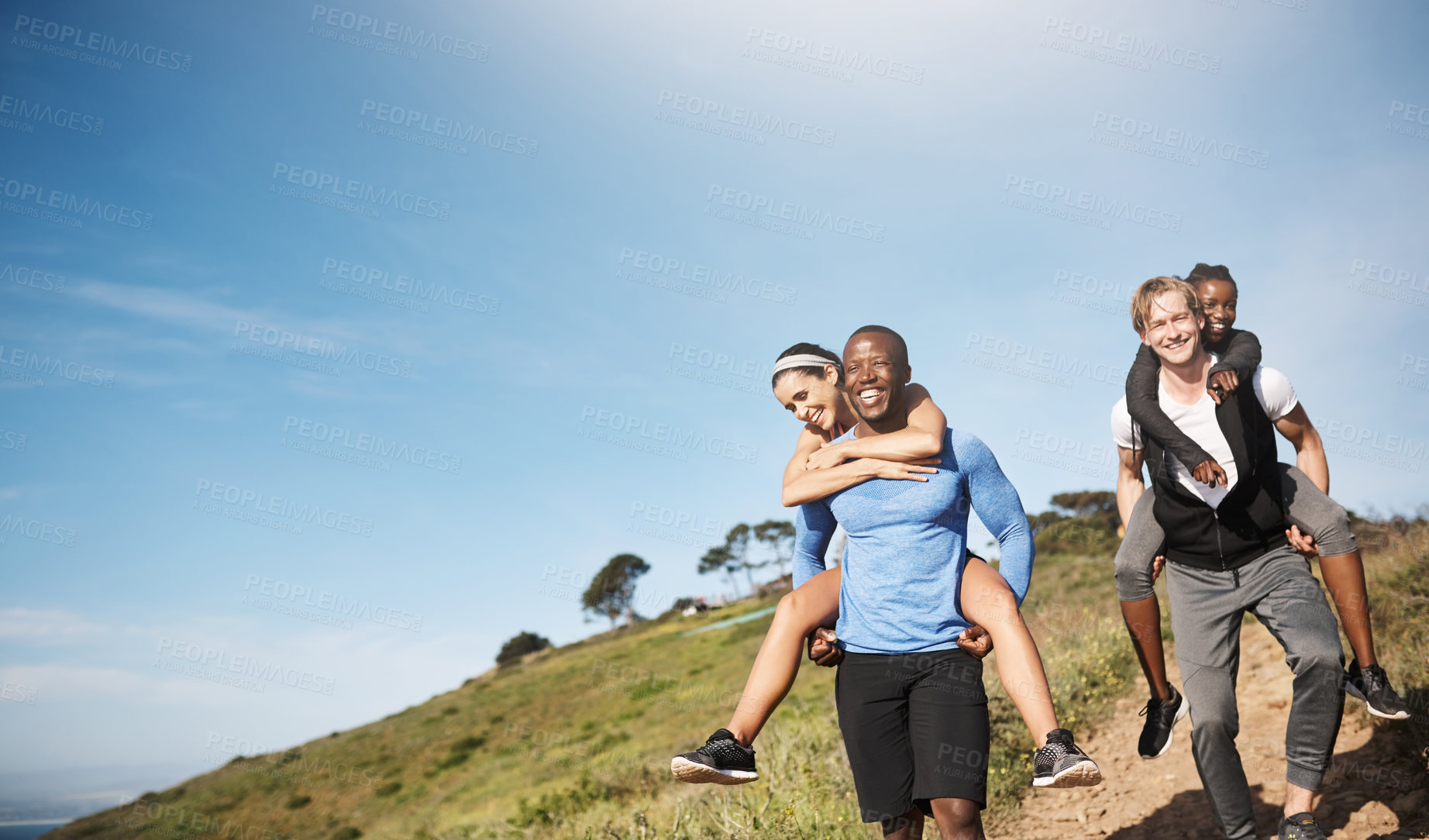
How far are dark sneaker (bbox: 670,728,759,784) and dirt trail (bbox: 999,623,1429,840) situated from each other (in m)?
4.17

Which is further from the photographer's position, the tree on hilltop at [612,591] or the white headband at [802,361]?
the tree on hilltop at [612,591]

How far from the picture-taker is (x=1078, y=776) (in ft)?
8.54

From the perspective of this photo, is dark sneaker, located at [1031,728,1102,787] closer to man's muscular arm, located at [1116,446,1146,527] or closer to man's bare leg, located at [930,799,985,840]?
man's bare leg, located at [930,799,985,840]

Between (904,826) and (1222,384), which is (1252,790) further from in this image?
(904,826)

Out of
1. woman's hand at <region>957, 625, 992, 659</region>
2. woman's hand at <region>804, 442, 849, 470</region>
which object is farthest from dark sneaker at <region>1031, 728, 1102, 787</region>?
woman's hand at <region>804, 442, 849, 470</region>

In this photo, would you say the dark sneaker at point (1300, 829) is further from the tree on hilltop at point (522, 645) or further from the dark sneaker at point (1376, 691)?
the tree on hilltop at point (522, 645)

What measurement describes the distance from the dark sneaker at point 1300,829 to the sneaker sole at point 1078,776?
1.72 meters

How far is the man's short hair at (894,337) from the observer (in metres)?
3.26

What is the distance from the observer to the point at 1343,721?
265 inches

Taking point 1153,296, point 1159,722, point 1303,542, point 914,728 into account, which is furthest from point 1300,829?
point 1153,296

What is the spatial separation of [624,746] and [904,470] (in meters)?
20.8

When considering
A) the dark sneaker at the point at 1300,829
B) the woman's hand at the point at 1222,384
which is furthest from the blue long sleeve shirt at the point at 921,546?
the dark sneaker at the point at 1300,829

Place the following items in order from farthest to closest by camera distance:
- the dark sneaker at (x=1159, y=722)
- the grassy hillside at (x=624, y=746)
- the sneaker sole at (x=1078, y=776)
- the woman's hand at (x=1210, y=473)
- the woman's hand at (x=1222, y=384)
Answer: the grassy hillside at (x=624, y=746)
the dark sneaker at (x=1159, y=722)
the woman's hand at (x=1222, y=384)
the woman's hand at (x=1210, y=473)
the sneaker sole at (x=1078, y=776)

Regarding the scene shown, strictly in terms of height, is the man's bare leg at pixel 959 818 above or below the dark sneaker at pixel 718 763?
below
